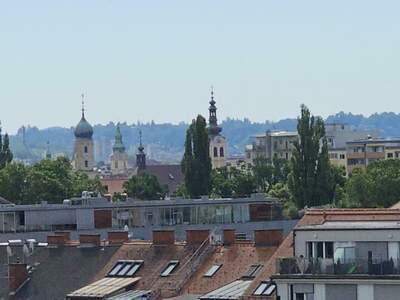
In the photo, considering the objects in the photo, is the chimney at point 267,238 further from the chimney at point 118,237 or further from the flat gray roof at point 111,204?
the flat gray roof at point 111,204

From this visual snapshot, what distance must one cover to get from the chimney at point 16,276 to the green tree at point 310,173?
6226 cm

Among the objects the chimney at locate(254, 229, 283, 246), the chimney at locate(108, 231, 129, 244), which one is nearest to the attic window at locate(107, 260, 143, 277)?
the chimney at locate(108, 231, 129, 244)

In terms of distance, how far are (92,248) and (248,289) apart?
15.6 m

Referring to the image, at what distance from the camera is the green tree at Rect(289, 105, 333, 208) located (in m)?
128

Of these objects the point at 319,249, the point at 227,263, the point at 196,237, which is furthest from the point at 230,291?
the point at 319,249

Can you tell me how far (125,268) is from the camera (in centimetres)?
6350

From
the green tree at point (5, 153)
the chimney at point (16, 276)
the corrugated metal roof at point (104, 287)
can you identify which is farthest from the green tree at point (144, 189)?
the corrugated metal roof at point (104, 287)

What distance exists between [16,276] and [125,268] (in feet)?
14.4

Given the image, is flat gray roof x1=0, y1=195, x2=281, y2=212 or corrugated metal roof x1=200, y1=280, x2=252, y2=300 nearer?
corrugated metal roof x1=200, y1=280, x2=252, y2=300

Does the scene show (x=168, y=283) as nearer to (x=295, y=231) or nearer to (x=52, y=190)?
(x=295, y=231)

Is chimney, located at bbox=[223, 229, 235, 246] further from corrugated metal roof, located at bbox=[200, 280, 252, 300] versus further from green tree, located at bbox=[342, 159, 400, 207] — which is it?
green tree, located at bbox=[342, 159, 400, 207]

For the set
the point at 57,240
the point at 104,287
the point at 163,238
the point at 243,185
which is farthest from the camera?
the point at 243,185

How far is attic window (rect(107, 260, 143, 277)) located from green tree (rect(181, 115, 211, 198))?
74091mm

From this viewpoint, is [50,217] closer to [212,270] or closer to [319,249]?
[212,270]
